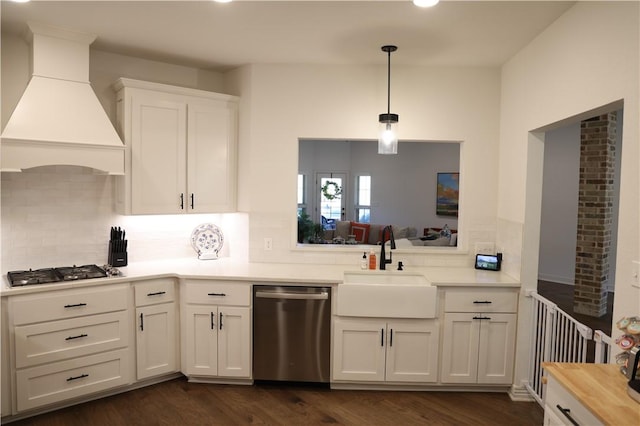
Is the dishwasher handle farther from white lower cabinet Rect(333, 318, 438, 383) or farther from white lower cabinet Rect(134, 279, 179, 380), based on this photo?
white lower cabinet Rect(134, 279, 179, 380)

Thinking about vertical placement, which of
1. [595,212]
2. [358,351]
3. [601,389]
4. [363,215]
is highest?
[595,212]

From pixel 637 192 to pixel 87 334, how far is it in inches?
131

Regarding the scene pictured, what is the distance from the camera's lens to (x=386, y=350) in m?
3.35

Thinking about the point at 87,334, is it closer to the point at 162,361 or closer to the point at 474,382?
the point at 162,361

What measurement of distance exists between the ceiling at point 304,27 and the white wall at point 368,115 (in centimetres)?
14

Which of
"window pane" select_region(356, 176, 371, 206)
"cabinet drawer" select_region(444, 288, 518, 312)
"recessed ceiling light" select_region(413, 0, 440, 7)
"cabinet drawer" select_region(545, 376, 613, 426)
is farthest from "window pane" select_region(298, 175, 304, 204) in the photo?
"cabinet drawer" select_region(545, 376, 613, 426)

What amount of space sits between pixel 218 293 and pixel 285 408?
3.13 ft

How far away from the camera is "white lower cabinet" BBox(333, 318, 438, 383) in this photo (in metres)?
3.34

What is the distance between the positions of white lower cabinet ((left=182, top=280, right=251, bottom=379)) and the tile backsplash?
2.36ft

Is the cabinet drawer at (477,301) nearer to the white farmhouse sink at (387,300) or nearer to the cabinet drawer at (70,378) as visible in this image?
the white farmhouse sink at (387,300)

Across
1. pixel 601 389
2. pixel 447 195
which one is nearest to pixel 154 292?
pixel 601 389

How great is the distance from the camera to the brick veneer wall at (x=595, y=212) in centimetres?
525

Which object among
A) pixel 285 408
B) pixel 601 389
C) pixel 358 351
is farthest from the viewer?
pixel 358 351

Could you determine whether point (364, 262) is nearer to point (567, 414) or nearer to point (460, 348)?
point (460, 348)
